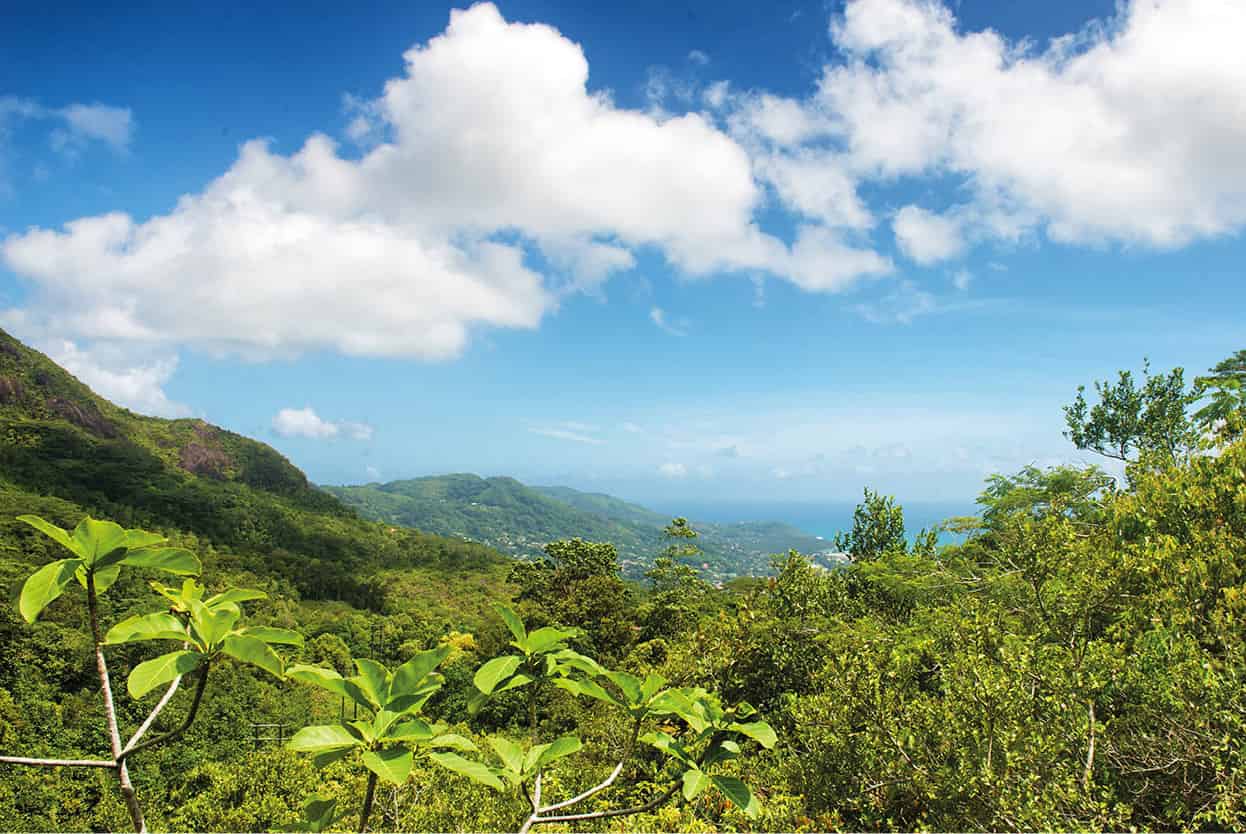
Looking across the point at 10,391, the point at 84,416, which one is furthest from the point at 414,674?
the point at 84,416

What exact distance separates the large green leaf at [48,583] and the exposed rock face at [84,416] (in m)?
116

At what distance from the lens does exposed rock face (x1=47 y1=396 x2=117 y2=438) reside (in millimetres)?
85000

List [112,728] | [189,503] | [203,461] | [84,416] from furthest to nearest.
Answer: [203,461] → [84,416] → [189,503] → [112,728]

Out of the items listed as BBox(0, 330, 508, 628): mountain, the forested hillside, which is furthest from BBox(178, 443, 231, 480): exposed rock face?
the forested hillside

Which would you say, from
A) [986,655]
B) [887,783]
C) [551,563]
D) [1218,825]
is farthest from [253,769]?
[551,563]

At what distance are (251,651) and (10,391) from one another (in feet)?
385

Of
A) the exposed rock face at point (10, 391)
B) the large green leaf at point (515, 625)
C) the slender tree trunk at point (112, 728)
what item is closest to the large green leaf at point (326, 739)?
the slender tree trunk at point (112, 728)

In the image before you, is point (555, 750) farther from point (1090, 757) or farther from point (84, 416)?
point (84, 416)

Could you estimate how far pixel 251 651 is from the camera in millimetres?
1237

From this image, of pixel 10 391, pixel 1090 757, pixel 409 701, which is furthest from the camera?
pixel 10 391

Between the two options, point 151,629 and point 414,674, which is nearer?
point 151,629

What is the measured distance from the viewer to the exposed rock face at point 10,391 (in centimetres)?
7950

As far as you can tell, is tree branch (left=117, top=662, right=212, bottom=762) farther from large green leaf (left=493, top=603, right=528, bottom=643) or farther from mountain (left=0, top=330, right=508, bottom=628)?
mountain (left=0, top=330, right=508, bottom=628)

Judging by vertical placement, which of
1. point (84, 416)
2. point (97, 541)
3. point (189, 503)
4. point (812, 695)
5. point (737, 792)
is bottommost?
point (189, 503)
